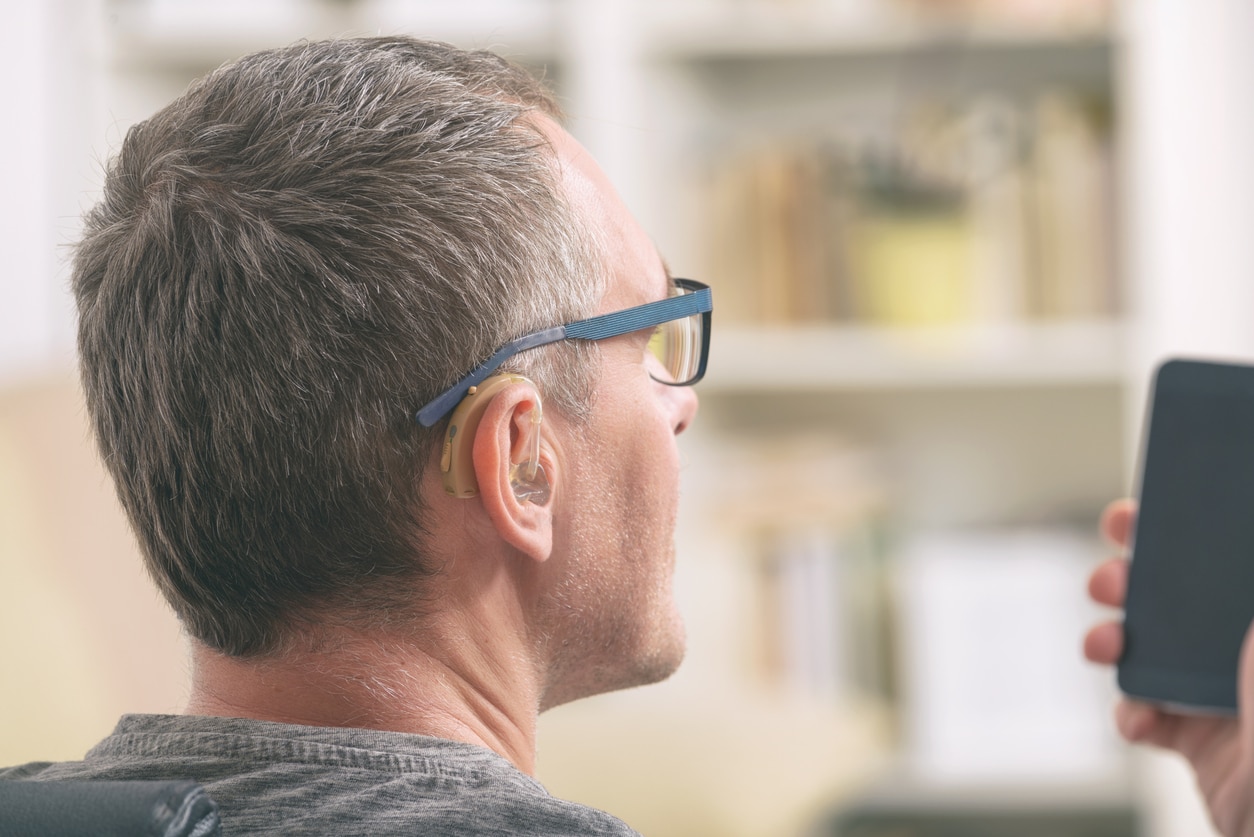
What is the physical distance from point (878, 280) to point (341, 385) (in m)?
1.48

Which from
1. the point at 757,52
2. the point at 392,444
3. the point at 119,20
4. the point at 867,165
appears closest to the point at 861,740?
the point at 867,165

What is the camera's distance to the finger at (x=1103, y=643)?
→ 1.14 meters

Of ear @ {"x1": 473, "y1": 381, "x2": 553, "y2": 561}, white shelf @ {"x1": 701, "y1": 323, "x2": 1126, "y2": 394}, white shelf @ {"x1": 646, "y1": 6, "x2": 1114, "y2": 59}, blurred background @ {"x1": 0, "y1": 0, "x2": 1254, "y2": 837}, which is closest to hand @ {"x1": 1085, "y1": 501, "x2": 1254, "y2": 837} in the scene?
ear @ {"x1": 473, "y1": 381, "x2": 553, "y2": 561}

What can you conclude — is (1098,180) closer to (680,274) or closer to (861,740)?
(680,274)

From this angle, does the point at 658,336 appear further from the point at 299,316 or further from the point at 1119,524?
the point at 1119,524

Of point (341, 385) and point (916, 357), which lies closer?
point (341, 385)

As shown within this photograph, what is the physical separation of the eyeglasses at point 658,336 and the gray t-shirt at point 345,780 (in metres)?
0.18

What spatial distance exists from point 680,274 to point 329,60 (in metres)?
1.38

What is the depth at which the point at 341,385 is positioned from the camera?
0.71m

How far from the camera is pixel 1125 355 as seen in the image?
6.51 ft

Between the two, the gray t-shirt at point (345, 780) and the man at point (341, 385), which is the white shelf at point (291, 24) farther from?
the gray t-shirt at point (345, 780)

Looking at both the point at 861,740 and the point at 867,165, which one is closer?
the point at 861,740

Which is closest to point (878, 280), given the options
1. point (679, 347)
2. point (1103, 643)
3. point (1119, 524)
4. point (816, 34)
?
point (816, 34)

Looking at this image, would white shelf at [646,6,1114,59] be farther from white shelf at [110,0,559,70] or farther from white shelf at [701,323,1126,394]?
white shelf at [701,323,1126,394]
